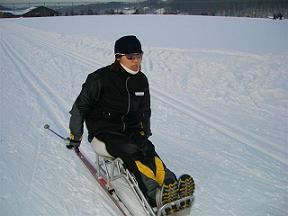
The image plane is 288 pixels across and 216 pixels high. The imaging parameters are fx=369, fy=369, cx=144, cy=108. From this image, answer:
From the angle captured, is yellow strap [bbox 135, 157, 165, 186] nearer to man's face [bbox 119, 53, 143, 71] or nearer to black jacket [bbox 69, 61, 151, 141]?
black jacket [bbox 69, 61, 151, 141]

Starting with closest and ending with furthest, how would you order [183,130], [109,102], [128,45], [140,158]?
1. [140,158]
2. [128,45]
3. [109,102]
4. [183,130]

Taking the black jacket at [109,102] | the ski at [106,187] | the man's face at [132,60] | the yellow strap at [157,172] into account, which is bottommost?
the ski at [106,187]

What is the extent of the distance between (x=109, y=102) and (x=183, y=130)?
243 centimetres

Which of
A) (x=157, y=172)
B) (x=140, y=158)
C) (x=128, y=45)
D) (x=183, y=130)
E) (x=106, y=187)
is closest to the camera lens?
(x=157, y=172)

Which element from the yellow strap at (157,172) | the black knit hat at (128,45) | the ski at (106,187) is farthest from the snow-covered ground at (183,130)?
the black knit hat at (128,45)

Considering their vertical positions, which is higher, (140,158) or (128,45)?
(128,45)

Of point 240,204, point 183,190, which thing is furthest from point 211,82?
point 183,190

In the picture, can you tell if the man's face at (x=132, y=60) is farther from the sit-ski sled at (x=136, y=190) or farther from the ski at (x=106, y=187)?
the ski at (x=106, y=187)

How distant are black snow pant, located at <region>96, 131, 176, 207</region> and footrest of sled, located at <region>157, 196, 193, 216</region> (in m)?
0.17

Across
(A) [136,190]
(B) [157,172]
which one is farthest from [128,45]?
(A) [136,190]

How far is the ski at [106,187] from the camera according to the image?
3.55 m

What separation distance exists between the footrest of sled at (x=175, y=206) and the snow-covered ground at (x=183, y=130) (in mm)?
562

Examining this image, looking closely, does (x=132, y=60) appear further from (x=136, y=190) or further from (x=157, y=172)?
(x=136, y=190)

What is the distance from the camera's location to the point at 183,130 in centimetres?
589
